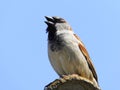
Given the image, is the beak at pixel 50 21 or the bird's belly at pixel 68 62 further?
the beak at pixel 50 21

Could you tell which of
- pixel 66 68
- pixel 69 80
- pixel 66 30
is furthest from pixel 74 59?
pixel 69 80

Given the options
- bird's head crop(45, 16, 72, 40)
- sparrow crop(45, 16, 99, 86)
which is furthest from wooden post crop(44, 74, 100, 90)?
bird's head crop(45, 16, 72, 40)

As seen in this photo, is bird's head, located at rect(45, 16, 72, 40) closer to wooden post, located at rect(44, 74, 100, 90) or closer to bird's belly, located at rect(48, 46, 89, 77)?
bird's belly, located at rect(48, 46, 89, 77)

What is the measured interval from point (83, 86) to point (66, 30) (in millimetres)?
3449

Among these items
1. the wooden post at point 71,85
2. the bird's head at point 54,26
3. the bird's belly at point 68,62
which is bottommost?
the bird's belly at point 68,62

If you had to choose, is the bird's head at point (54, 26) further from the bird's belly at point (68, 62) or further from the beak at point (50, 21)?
the bird's belly at point (68, 62)

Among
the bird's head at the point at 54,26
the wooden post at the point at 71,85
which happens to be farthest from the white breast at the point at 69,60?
the wooden post at the point at 71,85

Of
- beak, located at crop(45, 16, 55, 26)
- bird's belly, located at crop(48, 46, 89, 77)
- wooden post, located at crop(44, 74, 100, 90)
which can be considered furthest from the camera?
beak, located at crop(45, 16, 55, 26)

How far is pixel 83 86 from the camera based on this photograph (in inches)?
169

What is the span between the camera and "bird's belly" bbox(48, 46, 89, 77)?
23.0 ft

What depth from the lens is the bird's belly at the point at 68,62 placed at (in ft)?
23.0

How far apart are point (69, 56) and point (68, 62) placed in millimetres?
111

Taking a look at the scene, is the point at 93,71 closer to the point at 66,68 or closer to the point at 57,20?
the point at 66,68

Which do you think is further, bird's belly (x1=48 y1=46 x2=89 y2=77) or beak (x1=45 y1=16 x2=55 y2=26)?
beak (x1=45 y1=16 x2=55 y2=26)
